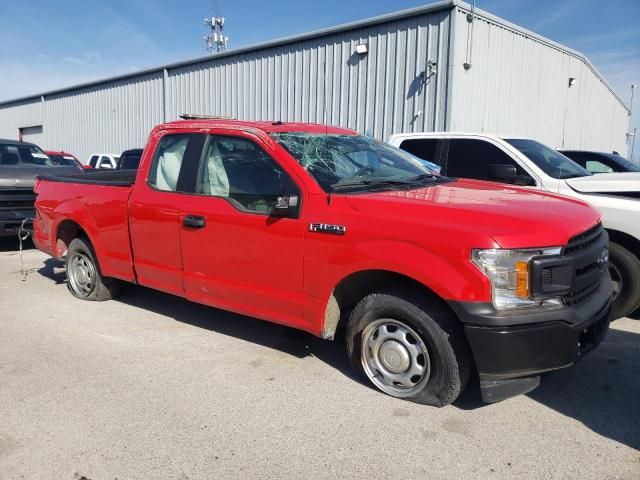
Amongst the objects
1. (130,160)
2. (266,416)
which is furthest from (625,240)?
(130,160)

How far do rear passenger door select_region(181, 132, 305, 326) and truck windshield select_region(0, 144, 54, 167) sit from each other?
743cm

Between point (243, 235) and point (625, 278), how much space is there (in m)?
3.55

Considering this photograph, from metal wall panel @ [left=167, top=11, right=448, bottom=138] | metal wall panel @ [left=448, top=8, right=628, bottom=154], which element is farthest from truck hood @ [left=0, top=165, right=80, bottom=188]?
metal wall panel @ [left=448, top=8, right=628, bottom=154]

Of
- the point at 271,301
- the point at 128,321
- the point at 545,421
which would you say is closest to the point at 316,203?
the point at 271,301

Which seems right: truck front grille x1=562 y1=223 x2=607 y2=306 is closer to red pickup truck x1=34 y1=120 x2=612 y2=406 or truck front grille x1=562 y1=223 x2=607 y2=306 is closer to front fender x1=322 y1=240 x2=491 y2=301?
red pickup truck x1=34 y1=120 x2=612 y2=406

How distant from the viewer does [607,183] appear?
5473 millimetres

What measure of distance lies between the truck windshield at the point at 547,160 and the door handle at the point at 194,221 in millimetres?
3810

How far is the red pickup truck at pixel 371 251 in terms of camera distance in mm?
3092

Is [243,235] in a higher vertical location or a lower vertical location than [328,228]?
lower

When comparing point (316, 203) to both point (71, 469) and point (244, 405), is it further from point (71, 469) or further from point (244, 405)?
point (71, 469)

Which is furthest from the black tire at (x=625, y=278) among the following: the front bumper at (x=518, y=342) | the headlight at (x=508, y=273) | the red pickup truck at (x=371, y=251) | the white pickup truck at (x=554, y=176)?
Result: the headlight at (x=508, y=273)

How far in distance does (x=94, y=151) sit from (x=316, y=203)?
2347cm

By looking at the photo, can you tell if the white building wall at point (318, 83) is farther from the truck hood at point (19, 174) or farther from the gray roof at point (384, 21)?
the truck hood at point (19, 174)

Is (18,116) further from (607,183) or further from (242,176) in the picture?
(607,183)
